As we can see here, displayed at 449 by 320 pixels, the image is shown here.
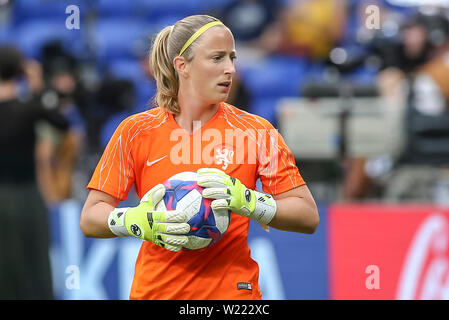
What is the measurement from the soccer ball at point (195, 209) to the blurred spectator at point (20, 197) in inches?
134

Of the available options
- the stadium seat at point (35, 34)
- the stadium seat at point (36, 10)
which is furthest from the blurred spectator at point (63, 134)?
the stadium seat at point (36, 10)

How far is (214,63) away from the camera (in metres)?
3.04

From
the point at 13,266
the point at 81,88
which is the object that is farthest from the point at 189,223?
the point at 81,88

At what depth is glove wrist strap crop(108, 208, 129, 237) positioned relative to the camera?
300 cm

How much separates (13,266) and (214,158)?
3.63 metres

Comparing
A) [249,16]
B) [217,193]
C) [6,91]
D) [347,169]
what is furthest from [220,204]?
[249,16]

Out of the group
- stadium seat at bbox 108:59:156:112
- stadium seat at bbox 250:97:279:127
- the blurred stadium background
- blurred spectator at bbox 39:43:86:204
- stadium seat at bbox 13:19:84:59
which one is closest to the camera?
the blurred stadium background

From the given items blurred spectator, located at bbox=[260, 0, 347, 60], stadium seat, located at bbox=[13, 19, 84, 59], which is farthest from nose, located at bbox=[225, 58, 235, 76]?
stadium seat, located at bbox=[13, 19, 84, 59]

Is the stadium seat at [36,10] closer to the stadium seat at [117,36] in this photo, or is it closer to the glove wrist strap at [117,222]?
the stadium seat at [117,36]

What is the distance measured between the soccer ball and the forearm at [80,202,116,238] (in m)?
0.27

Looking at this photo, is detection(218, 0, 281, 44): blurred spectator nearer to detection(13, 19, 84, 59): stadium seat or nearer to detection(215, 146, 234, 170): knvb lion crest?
detection(13, 19, 84, 59): stadium seat

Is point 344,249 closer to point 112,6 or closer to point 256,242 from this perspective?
point 256,242

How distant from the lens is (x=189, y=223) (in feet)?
9.39

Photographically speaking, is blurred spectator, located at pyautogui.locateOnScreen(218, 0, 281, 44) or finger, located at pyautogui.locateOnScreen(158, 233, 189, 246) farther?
blurred spectator, located at pyautogui.locateOnScreen(218, 0, 281, 44)
